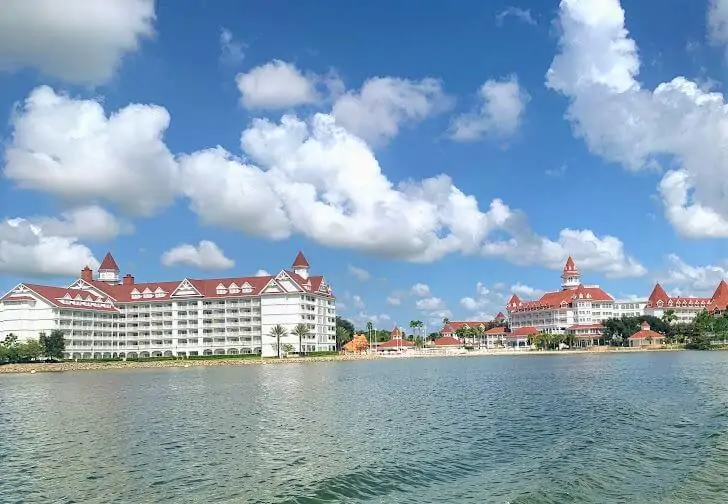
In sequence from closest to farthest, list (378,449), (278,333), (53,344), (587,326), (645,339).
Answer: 1. (378,449)
2. (53,344)
3. (278,333)
4. (645,339)
5. (587,326)

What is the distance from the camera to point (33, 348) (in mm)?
109062

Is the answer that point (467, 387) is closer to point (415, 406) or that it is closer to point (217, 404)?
point (415, 406)

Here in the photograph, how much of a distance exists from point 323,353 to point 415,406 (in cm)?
9842

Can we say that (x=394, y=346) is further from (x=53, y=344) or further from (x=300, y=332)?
(x=53, y=344)

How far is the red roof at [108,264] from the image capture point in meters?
158

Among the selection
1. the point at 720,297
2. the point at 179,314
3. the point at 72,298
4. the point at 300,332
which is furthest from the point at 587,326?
the point at 72,298

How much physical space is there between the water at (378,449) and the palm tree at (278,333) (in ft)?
266

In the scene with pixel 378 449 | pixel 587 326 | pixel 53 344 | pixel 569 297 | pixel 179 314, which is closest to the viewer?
pixel 378 449

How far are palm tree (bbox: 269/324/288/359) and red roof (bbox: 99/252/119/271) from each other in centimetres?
5056

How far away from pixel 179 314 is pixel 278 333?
31170 millimetres

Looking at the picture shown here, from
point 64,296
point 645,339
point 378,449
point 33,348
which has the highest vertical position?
point 64,296

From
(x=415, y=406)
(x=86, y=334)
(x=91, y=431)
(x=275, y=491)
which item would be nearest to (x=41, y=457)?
(x=91, y=431)

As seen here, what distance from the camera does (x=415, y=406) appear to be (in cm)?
3722

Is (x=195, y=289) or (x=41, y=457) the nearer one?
(x=41, y=457)
